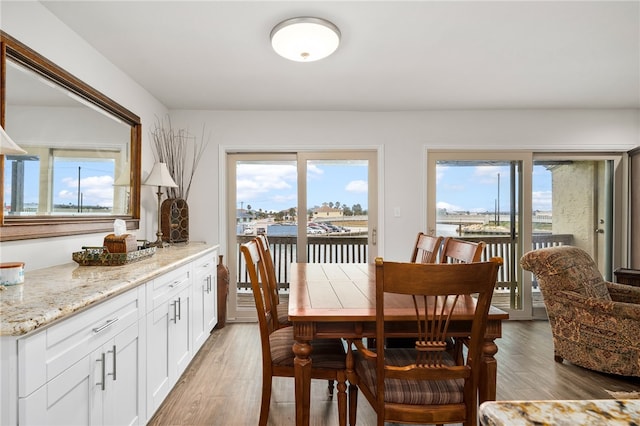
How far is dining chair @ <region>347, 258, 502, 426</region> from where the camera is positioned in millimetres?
1213

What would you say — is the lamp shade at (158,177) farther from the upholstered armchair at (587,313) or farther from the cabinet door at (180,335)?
the upholstered armchair at (587,313)

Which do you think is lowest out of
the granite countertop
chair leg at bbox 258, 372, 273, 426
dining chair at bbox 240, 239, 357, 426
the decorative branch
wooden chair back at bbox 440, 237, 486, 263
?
chair leg at bbox 258, 372, 273, 426

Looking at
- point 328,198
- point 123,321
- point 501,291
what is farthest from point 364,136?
point 123,321

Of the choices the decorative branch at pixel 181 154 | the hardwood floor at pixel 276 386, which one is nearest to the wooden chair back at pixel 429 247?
the hardwood floor at pixel 276 386

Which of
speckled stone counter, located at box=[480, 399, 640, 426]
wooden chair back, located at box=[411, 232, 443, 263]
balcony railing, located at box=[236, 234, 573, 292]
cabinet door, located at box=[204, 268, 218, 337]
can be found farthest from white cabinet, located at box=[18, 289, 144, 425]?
balcony railing, located at box=[236, 234, 573, 292]

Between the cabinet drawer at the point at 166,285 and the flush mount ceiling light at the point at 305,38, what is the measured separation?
1.62 meters

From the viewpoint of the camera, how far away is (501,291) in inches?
158

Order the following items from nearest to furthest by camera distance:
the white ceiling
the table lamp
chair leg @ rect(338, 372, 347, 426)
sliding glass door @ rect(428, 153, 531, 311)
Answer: chair leg @ rect(338, 372, 347, 426)
the white ceiling
the table lamp
sliding glass door @ rect(428, 153, 531, 311)

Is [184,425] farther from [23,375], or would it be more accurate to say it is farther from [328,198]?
[328,198]

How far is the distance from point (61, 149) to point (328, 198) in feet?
8.40

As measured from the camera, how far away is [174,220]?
3.35 metres

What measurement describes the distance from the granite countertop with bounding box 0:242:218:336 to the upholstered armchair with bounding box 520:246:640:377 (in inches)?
111

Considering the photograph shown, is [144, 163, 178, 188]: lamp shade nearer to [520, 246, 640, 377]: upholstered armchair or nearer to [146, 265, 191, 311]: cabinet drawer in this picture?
[146, 265, 191, 311]: cabinet drawer

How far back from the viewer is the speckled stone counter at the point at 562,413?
0.41m
